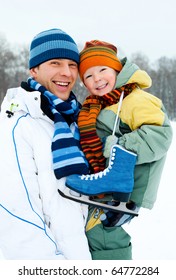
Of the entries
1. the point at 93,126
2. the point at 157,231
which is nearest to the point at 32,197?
the point at 93,126

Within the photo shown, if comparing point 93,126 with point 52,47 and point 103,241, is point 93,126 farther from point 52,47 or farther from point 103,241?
point 103,241

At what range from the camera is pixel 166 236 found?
472 centimetres

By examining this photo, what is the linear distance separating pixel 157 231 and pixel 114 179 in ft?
10.7

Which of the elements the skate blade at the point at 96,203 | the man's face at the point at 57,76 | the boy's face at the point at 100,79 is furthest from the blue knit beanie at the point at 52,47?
the skate blade at the point at 96,203

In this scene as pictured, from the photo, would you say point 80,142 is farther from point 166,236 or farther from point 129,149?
point 166,236

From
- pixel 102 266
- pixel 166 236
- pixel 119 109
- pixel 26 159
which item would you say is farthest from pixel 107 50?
pixel 166 236

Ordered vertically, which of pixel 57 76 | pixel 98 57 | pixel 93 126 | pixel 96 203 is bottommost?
pixel 96 203

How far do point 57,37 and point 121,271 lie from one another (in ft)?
5.05

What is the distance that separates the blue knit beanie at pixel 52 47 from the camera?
2.28m

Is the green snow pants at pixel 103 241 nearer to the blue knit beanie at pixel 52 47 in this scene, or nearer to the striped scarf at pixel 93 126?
the striped scarf at pixel 93 126

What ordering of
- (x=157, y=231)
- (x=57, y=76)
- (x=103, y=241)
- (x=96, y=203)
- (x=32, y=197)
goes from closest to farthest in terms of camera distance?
(x=32, y=197)
(x=96, y=203)
(x=103, y=241)
(x=57, y=76)
(x=157, y=231)

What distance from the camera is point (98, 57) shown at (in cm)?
245

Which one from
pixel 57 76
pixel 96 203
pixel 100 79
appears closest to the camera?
pixel 96 203

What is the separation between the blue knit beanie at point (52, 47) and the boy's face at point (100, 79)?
6.0 inches
